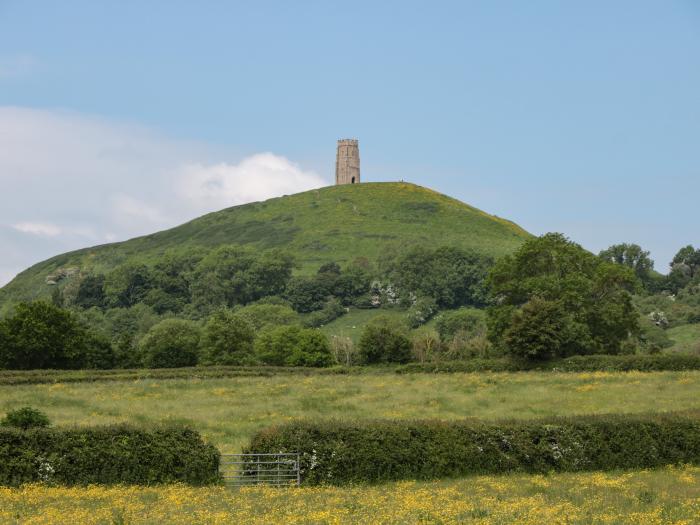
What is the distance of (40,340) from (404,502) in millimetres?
64346

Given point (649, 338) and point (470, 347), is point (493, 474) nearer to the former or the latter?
point (470, 347)

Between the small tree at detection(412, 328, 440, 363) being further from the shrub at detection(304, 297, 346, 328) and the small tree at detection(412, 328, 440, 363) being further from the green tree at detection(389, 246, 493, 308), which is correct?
the green tree at detection(389, 246, 493, 308)

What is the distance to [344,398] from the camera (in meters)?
51.7

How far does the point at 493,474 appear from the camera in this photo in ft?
102

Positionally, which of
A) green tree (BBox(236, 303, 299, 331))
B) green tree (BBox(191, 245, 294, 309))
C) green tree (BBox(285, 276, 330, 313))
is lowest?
green tree (BBox(236, 303, 299, 331))

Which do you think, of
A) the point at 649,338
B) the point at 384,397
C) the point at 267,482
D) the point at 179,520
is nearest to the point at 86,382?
the point at 384,397

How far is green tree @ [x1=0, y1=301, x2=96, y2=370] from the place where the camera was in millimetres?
81188

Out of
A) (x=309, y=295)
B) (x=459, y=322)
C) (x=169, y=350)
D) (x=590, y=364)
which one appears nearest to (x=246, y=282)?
(x=309, y=295)

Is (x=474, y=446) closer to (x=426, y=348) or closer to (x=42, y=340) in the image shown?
(x=42, y=340)

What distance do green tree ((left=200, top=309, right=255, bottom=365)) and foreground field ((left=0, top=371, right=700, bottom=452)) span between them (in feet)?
99.4

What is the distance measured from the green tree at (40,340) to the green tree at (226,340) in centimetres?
1383

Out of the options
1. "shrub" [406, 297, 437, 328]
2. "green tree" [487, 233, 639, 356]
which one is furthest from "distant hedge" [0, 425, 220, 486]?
"shrub" [406, 297, 437, 328]

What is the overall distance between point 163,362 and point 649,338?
245 ft

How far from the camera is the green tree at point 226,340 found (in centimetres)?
9425
